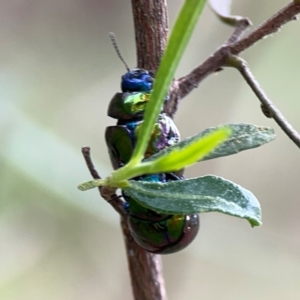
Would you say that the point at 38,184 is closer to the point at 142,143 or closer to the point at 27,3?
the point at 27,3

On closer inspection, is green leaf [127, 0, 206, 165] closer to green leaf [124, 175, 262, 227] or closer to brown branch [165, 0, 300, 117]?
green leaf [124, 175, 262, 227]

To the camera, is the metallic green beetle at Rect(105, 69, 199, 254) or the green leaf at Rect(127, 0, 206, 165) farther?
the metallic green beetle at Rect(105, 69, 199, 254)

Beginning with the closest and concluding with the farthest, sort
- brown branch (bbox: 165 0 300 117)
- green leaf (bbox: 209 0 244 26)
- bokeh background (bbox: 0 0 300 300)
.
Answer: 1. brown branch (bbox: 165 0 300 117)
2. green leaf (bbox: 209 0 244 26)
3. bokeh background (bbox: 0 0 300 300)

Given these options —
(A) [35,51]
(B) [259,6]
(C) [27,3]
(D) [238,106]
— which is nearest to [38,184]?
(A) [35,51]

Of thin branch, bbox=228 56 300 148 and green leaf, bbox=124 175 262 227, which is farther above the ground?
thin branch, bbox=228 56 300 148

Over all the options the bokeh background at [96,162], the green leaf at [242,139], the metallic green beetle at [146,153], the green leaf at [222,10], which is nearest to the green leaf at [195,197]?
the green leaf at [242,139]

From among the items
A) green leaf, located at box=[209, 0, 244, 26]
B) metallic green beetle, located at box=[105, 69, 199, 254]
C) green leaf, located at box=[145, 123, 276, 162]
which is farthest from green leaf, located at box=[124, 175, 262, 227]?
green leaf, located at box=[209, 0, 244, 26]

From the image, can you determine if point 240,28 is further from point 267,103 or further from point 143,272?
point 143,272
